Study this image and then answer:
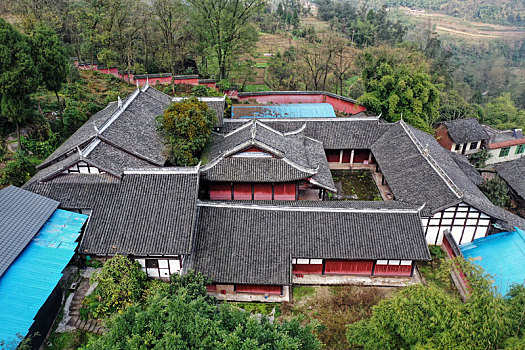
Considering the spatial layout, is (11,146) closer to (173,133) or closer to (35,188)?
(35,188)

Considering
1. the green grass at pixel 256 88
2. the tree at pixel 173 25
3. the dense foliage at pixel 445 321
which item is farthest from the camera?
the green grass at pixel 256 88

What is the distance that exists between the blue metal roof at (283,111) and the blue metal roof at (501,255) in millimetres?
18058

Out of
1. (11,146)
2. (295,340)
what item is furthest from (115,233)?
(11,146)

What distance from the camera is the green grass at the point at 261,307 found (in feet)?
64.2

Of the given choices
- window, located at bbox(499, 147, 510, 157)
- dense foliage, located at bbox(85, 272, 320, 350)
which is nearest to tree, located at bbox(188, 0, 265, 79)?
window, located at bbox(499, 147, 510, 157)

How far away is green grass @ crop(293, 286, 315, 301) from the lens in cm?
2056

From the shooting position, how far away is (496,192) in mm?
28797

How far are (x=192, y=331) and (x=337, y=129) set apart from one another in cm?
2381

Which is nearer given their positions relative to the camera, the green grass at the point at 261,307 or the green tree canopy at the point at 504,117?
the green grass at the point at 261,307

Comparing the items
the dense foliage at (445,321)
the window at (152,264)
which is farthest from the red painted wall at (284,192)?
the dense foliage at (445,321)

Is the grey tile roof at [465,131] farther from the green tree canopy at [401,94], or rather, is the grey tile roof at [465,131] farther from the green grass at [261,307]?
the green grass at [261,307]

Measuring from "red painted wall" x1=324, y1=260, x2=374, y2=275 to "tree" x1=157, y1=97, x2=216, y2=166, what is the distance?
11.3m

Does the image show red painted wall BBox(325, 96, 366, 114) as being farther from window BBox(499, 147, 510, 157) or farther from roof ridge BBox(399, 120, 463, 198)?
window BBox(499, 147, 510, 157)

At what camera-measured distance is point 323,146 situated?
1250 inches
